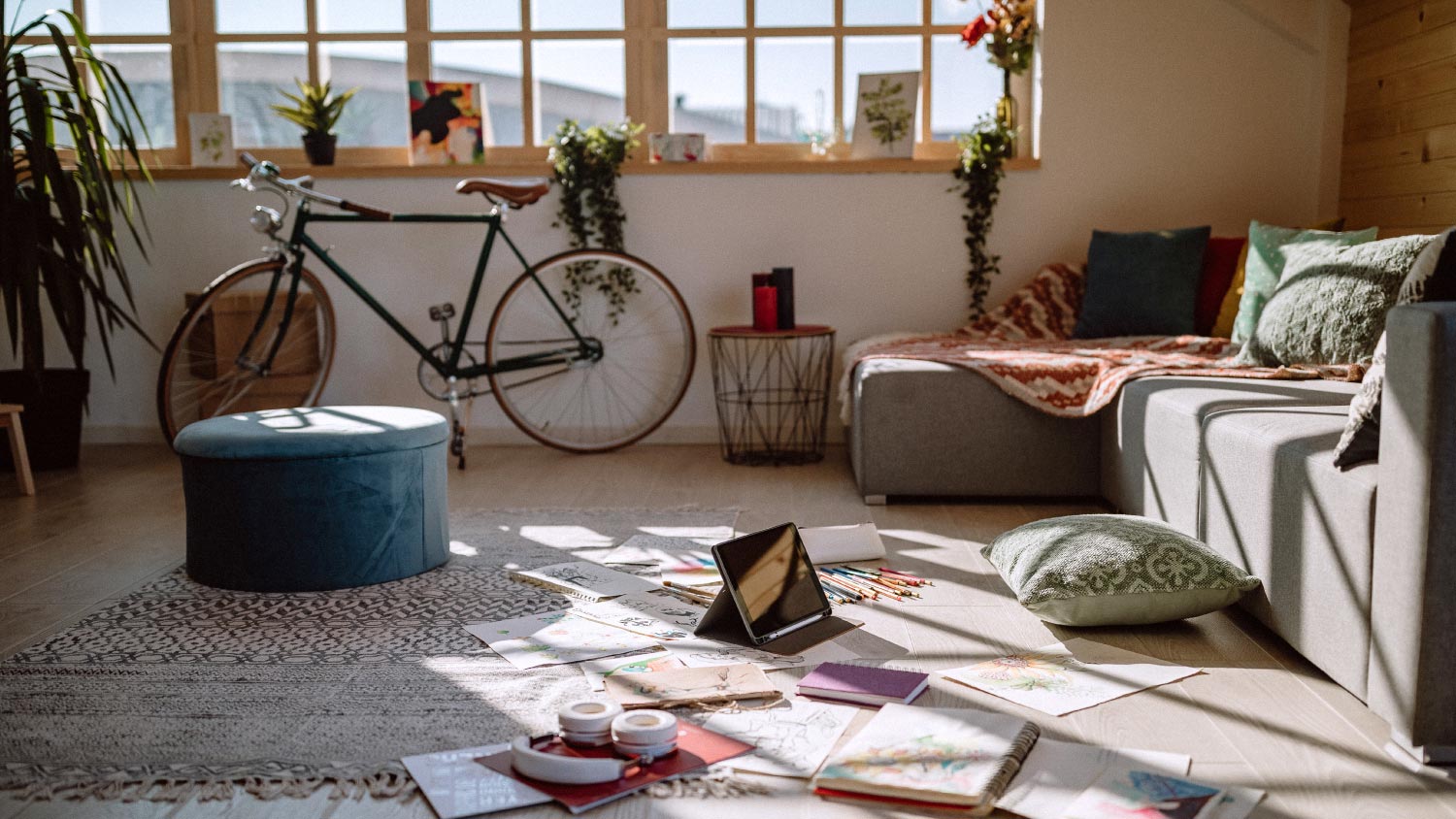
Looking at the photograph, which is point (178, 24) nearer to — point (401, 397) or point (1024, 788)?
point (401, 397)

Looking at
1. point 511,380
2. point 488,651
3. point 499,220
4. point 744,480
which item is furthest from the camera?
point 511,380

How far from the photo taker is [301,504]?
2.46 metres

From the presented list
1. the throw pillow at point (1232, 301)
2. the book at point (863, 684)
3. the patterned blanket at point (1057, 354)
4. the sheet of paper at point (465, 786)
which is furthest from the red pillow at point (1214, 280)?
the sheet of paper at point (465, 786)

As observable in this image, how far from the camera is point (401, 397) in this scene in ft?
14.9

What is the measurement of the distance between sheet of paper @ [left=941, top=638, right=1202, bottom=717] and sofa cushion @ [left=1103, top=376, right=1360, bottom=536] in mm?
537

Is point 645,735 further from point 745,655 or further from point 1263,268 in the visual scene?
point 1263,268

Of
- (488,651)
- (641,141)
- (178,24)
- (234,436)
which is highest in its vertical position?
(178,24)

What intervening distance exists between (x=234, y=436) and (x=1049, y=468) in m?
2.07

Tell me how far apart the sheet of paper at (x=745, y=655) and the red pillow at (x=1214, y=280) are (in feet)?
7.64

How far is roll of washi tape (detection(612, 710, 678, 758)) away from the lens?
160 centimetres

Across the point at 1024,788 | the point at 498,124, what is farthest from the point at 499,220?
the point at 1024,788

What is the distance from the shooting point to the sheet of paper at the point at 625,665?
1.97m

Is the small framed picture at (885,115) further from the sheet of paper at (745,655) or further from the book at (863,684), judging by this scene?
the book at (863,684)

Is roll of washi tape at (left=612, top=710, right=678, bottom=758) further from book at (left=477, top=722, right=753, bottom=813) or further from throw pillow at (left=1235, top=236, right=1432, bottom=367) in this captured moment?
throw pillow at (left=1235, top=236, right=1432, bottom=367)
